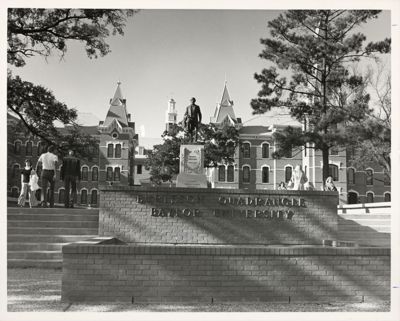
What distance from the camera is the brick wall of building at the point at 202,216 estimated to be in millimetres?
11609

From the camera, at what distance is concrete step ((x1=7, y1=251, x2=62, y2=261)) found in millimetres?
9516

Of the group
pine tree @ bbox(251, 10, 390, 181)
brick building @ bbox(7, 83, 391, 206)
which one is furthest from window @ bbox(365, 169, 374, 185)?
pine tree @ bbox(251, 10, 390, 181)

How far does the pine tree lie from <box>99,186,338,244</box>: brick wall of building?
11.2 meters

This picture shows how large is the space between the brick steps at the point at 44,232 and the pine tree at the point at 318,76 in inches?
554

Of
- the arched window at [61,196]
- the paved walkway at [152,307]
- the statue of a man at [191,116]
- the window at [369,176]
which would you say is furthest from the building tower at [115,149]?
the paved walkway at [152,307]

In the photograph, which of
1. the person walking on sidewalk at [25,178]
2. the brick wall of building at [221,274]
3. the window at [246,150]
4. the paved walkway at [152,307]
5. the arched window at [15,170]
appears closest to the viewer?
the paved walkway at [152,307]

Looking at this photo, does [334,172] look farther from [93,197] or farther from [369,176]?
[93,197]

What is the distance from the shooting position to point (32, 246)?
9914 mm

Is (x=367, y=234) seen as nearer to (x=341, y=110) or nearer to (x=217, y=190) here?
(x=217, y=190)

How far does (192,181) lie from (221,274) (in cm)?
713

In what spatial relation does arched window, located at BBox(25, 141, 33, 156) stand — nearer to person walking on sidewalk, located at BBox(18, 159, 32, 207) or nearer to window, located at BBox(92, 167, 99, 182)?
window, located at BBox(92, 167, 99, 182)

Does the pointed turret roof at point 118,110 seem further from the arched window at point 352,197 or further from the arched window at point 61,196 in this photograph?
the arched window at point 352,197

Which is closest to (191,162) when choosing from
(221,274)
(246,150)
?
(221,274)

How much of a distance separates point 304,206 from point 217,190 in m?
2.38
